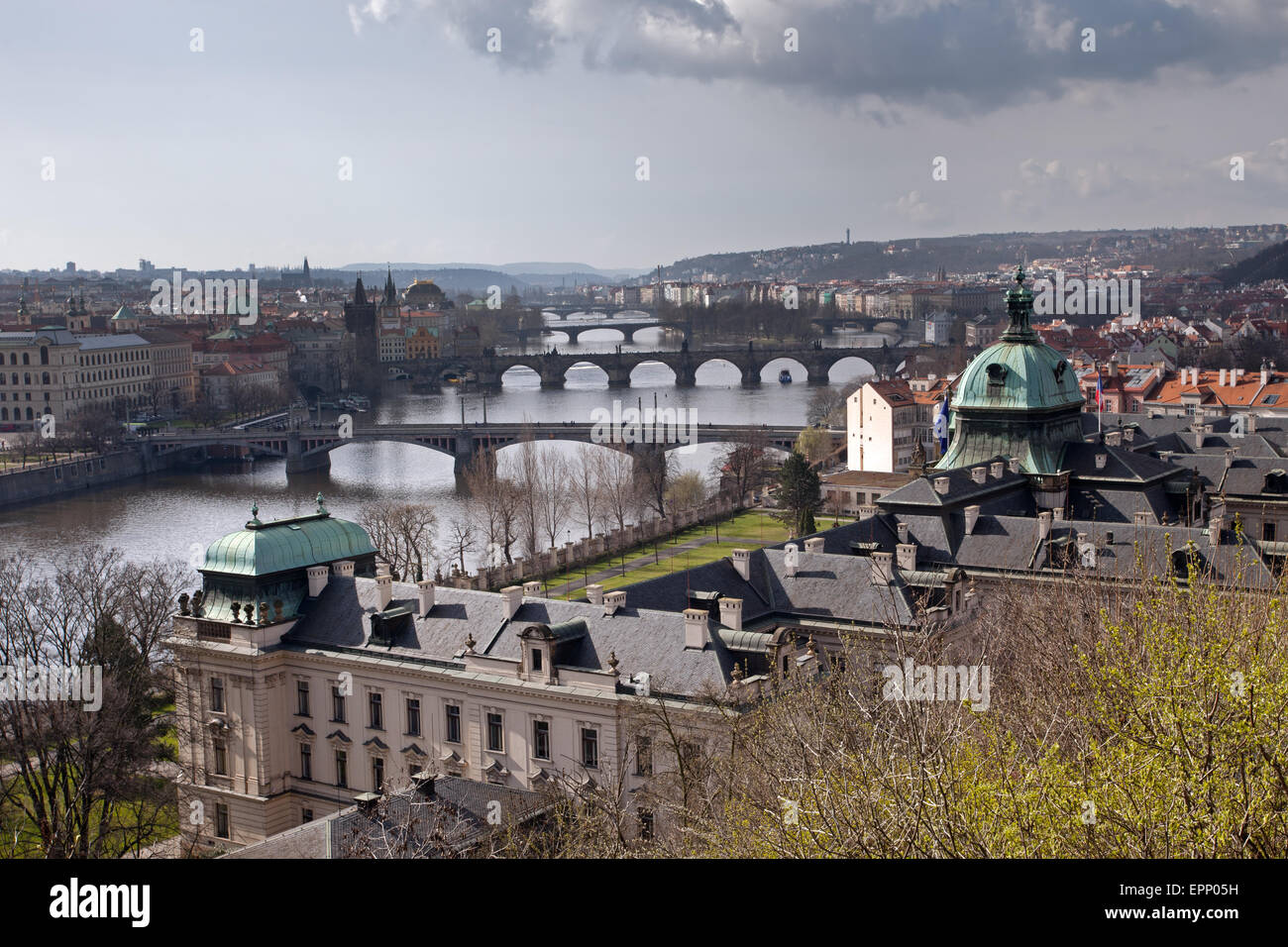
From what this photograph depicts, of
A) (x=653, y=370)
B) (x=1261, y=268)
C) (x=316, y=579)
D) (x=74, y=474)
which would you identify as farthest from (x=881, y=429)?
(x=1261, y=268)

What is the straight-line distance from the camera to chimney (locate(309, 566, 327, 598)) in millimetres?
28250

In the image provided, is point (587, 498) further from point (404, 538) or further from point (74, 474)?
point (74, 474)

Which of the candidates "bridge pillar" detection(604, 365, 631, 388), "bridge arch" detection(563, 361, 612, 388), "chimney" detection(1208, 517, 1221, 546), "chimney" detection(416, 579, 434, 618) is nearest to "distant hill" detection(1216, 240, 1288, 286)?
"bridge arch" detection(563, 361, 612, 388)

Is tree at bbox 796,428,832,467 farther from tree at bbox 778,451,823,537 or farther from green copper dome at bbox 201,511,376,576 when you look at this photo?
green copper dome at bbox 201,511,376,576

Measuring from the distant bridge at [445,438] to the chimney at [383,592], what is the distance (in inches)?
1737

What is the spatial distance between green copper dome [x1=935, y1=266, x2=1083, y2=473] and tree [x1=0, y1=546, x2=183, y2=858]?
772 inches

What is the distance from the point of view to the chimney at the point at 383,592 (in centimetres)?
2714

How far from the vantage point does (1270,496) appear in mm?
37844

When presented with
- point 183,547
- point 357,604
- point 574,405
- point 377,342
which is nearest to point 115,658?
point 357,604

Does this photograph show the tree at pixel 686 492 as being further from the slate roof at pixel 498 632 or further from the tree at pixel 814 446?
the slate roof at pixel 498 632

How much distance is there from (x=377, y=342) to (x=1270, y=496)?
4437 inches
